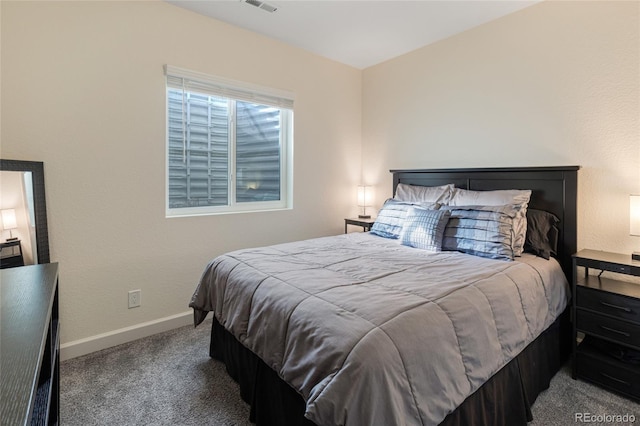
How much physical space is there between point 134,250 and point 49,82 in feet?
4.11

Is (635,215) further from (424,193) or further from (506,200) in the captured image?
(424,193)

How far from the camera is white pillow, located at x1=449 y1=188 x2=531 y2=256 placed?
7.31 feet

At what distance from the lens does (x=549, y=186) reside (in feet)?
8.04

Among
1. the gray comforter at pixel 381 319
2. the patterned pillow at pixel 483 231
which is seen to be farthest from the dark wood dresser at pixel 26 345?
the patterned pillow at pixel 483 231

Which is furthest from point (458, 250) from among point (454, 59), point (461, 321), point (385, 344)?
point (454, 59)

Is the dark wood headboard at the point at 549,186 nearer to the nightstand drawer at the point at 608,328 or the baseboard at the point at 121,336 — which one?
the nightstand drawer at the point at 608,328

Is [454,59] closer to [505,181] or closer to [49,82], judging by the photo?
[505,181]

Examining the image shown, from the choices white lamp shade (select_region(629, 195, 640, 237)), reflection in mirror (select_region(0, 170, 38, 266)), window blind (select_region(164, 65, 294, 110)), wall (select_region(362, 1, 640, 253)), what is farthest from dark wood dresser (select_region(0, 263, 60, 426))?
wall (select_region(362, 1, 640, 253))

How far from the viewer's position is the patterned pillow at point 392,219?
2829 millimetres

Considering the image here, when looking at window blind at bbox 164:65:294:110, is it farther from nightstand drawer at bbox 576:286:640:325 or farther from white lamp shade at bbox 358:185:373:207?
nightstand drawer at bbox 576:286:640:325

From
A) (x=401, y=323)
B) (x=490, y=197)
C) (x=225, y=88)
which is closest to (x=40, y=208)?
Result: (x=225, y=88)

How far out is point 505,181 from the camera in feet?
8.80

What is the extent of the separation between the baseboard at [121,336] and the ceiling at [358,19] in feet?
8.39

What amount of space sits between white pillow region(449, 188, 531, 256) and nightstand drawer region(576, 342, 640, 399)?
2.33 ft
